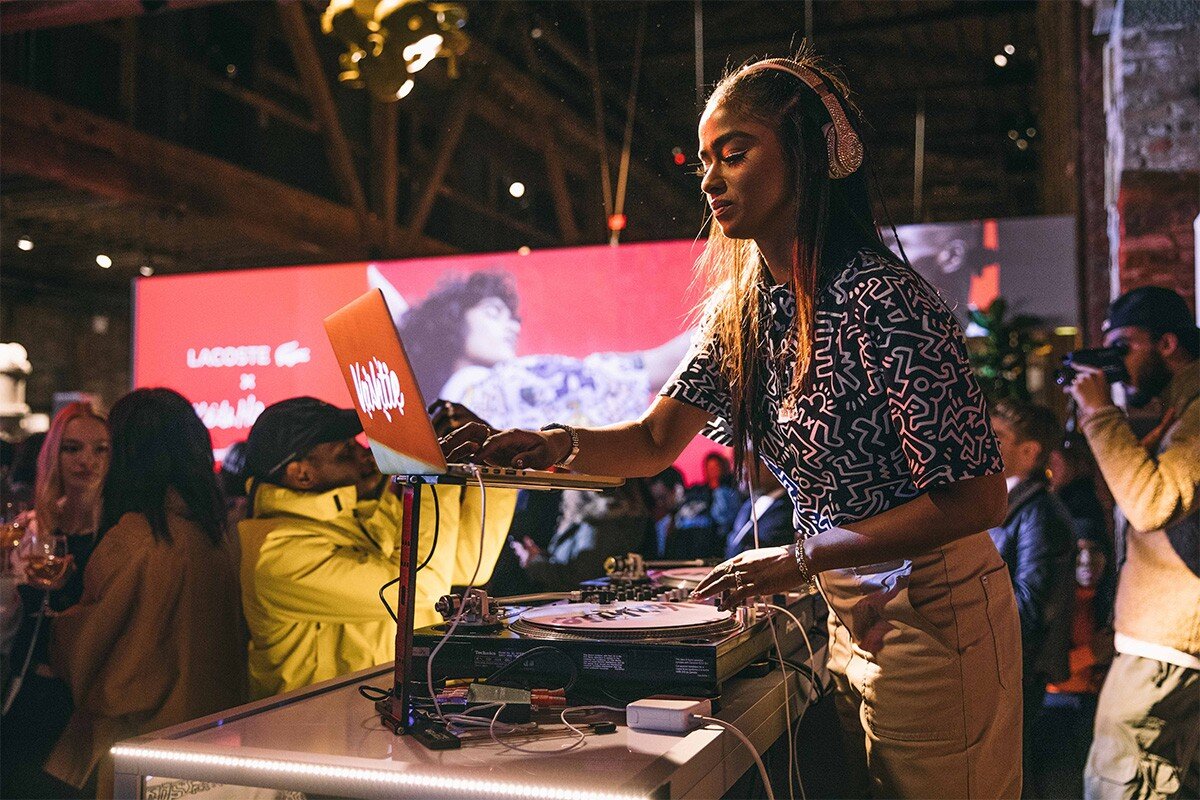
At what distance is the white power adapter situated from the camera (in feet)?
3.71

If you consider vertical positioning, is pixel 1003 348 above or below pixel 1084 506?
above

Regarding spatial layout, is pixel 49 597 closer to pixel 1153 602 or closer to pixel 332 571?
pixel 332 571

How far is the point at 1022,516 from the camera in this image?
261 centimetres

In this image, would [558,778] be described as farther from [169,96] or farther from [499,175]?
[169,96]

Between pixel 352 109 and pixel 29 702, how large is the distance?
6.53 m

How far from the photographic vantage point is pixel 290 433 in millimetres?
2260

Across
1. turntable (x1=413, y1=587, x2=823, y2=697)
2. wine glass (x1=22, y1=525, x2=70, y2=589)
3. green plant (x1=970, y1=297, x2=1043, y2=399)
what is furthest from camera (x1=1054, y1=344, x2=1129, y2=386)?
wine glass (x1=22, y1=525, x2=70, y2=589)

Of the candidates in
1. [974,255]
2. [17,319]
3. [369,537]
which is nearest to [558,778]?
[369,537]

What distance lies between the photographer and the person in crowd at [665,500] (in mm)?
5027

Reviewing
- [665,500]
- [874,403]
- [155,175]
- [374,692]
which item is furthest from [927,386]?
[155,175]

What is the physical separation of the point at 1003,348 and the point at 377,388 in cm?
403

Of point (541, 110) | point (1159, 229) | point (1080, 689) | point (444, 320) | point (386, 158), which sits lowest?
point (1080, 689)

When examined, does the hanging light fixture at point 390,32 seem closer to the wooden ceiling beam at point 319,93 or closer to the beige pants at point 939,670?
the beige pants at point 939,670

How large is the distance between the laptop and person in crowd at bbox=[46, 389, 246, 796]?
1209 millimetres
